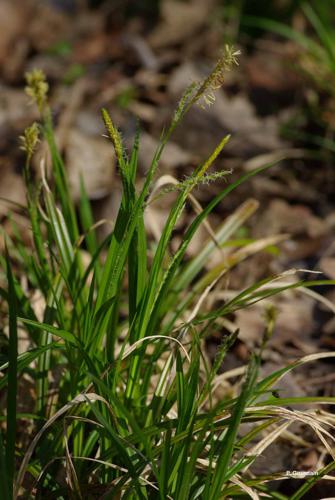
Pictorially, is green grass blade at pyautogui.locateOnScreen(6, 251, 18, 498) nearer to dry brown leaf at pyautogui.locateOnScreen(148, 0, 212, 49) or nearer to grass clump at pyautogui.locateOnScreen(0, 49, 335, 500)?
grass clump at pyautogui.locateOnScreen(0, 49, 335, 500)

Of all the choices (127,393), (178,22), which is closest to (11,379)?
(127,393)

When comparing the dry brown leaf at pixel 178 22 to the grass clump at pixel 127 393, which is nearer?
the grass clump at pixel 127 393

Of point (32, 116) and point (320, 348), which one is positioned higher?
point (32, 116)

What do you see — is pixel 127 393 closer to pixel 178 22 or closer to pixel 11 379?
pixel 11 379

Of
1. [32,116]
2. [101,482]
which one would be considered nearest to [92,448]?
[101,482]

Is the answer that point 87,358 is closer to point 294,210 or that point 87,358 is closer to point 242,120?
point 294,210

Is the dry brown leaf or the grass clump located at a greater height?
the dry brown leaf

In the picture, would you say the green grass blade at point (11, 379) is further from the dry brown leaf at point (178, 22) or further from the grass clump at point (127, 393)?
the dry brown leaf at point (178, 22)

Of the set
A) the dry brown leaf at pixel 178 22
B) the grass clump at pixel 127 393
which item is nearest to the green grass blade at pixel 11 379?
the grass clump at pixel 127 393

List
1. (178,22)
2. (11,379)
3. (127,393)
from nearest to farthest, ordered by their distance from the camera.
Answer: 1. (11,379)
2. (127,393)
3. (178,22)

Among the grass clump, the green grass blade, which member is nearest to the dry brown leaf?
the grass clump

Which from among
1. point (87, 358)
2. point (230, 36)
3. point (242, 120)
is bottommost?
point (87, 358)
